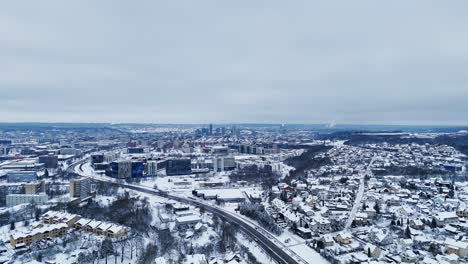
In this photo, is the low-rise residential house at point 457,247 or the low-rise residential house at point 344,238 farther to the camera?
the low-rise residential house at point 344,238

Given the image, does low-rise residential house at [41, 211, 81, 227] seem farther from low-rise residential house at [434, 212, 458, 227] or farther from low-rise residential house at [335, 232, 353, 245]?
low-rise residential house at [434, 212, 458, 227]

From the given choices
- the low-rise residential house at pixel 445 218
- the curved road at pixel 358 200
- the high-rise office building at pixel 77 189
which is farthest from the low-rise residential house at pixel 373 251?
the high-rise office building at pixel 77 189

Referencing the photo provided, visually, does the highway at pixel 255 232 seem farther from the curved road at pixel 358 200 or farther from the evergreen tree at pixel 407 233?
the evergreen tree at pixel 407 233

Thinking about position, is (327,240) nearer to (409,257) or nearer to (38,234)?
(409,257)

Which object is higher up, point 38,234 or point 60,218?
point 60,218

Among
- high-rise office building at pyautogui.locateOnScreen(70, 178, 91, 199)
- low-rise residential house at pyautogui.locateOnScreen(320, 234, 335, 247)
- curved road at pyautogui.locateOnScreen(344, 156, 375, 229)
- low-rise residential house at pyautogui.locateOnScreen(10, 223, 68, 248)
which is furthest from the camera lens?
high-rise office building at pyautogui.locateOnScreen(70, 178, 91, 199)

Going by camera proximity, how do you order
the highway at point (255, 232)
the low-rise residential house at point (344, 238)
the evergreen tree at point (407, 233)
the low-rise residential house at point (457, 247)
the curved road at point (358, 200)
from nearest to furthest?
the low-rise residential house at point (457, 247), the highway at point (255, 232), the low-rise residential house at point (344, 238), the evergreen tree at point (407, 233), the curved road at point (358, 200)

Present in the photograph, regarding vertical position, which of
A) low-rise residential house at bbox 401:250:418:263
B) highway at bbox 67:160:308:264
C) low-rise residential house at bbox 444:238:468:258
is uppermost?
low-rise residential house at bbox 444:238:468:258

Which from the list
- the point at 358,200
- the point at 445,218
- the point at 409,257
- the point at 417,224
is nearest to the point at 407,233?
the point at 417,224

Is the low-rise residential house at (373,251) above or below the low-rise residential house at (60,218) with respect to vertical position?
below

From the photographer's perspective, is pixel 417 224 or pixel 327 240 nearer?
pixel 327 240

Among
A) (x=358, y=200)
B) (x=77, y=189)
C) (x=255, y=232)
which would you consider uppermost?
(x=77, y=189)

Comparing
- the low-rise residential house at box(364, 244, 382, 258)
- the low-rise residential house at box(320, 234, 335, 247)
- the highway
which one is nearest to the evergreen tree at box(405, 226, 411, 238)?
the low-rise residential house at box(364, 244, 382, 258)

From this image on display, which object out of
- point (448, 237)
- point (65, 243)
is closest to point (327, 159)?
point (448, 237)
